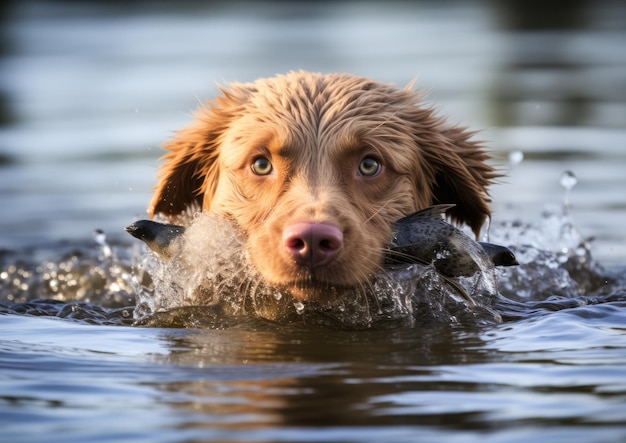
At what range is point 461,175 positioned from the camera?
693 centimetres

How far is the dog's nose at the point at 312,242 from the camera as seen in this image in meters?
5.44

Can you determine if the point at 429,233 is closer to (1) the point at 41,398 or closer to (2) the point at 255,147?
(2) the point at 255,147

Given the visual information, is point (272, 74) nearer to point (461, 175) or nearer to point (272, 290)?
→ point (461, 175)

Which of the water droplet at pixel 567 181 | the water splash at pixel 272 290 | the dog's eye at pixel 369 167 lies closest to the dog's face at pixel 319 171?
the dog's eye at pixel 369 167

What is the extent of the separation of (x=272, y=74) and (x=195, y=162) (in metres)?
12.5

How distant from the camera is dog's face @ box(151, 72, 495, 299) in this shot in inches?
223

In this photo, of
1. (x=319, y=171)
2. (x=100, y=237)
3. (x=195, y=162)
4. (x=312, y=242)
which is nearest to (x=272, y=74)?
(x=100, y=237)

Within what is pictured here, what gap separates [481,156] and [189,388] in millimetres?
2840

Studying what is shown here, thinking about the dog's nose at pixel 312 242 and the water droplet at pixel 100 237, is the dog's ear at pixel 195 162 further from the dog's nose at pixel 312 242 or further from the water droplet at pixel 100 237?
the water droplet at pixel 100 237

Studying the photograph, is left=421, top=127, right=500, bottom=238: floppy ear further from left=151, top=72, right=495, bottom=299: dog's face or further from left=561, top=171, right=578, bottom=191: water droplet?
left=561, top=171, right=578, bottom=191: water droplet

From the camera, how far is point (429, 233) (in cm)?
611

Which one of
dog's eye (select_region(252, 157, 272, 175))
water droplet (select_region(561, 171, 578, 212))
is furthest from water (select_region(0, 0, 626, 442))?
dog's eye (select_region(252, 157, 272, 175))

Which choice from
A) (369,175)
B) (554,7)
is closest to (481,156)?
(369,175)

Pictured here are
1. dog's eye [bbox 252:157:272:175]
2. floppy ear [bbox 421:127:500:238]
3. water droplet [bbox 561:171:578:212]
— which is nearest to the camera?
dog's eye [bbox 252:157:272:175]
